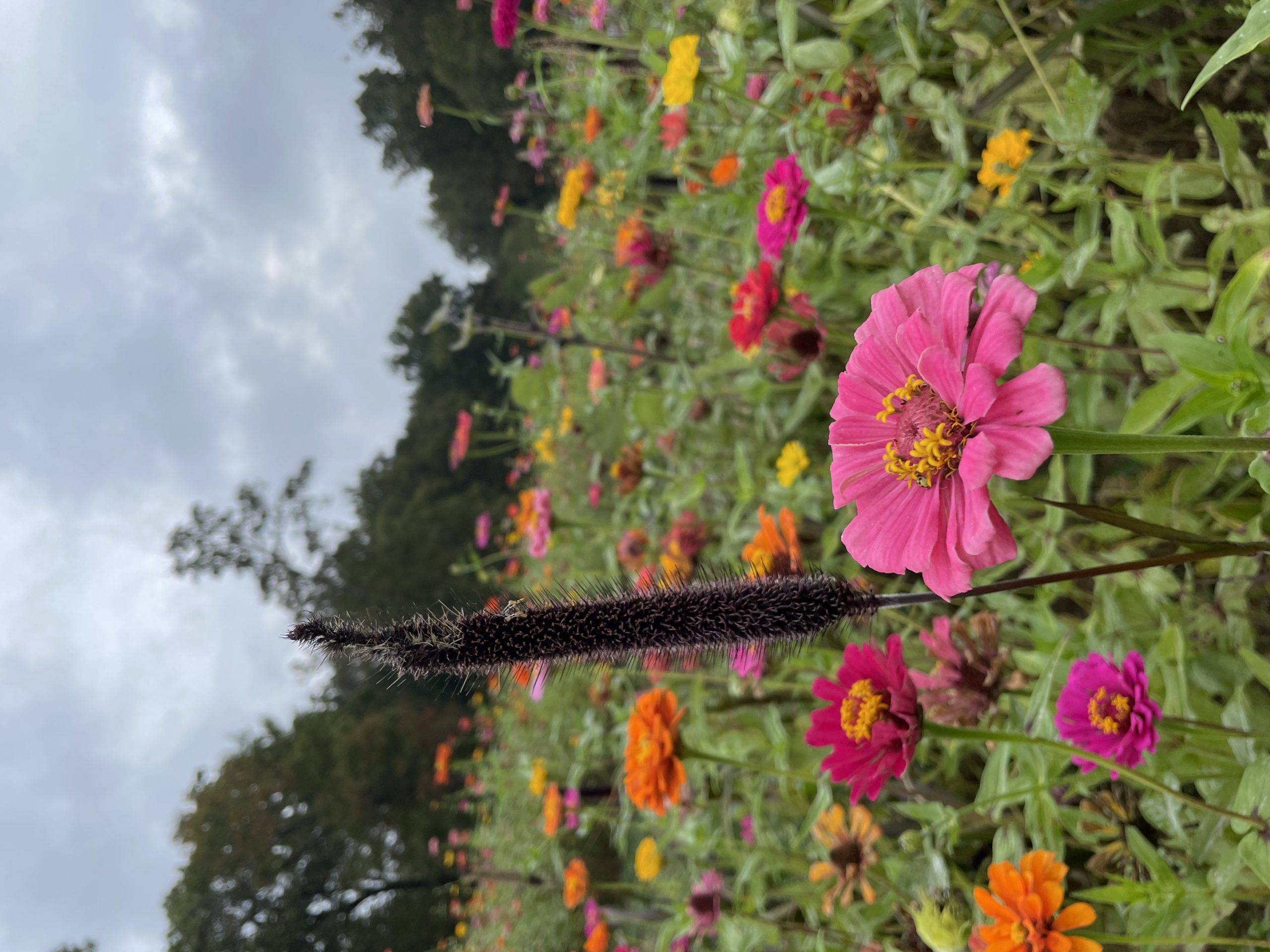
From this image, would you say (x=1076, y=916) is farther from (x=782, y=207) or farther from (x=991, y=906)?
(x=782, y=207)

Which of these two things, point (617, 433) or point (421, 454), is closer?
point (617, 433)

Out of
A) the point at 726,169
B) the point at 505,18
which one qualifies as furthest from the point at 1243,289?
the point at 505,18

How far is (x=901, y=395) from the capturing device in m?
0.94

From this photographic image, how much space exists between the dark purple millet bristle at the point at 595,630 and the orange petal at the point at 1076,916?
2.67 feet

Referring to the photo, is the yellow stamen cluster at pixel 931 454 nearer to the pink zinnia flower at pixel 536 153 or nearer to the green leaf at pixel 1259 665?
the green leaf at pixel 1259 665

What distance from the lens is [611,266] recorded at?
4.39 metres

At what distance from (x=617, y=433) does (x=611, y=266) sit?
3.49 ft

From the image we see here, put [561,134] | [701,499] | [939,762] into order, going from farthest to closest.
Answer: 1. [561,134]
2. [701,499]
3. [939,762]

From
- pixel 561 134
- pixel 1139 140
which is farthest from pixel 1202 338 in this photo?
pixel 561 134

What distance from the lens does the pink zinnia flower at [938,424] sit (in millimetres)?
790

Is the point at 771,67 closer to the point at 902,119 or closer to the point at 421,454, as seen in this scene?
the point at 902,119

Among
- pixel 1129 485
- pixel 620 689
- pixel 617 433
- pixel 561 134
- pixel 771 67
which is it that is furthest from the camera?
pixel 561 134

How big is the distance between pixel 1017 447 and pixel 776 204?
4.95 ft

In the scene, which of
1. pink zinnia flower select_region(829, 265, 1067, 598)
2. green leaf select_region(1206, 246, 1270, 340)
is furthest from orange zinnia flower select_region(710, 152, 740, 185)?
pink zinnia flower select_region(829, 265, 1067, 598)
